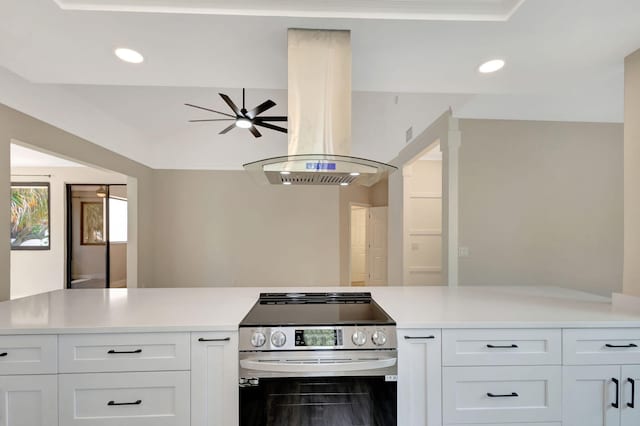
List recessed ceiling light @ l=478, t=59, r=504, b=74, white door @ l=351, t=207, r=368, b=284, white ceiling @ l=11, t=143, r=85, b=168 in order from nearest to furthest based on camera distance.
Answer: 1. recessed ceiling light @ l=478, t=59, r=504, b=74
2. white ceiling @ l=11, t=143, r=85, b=168
3. white door @ l=351, t=207, r=368, b=284

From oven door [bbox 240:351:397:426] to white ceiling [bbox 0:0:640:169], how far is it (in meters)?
1.66

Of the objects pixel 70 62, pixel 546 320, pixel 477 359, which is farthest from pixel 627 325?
pixel 70 62

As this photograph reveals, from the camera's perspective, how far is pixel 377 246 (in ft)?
23.2

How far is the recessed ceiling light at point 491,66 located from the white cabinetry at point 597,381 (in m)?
1.60

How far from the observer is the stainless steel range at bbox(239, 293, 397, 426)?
55.9 inches

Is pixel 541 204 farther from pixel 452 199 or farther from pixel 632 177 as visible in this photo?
pixel 632 177

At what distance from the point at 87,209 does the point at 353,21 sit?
5755mm

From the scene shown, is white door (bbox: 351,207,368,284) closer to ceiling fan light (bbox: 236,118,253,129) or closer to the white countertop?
ceiling fan light (bbox: 236,118,253,129)

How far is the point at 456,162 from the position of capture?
3.28 m

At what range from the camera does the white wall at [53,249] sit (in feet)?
16.8

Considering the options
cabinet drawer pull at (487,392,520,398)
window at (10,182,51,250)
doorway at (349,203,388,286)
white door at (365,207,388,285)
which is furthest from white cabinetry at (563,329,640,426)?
window at (10,182,51,250)

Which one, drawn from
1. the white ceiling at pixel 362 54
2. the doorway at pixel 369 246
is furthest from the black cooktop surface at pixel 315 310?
the doorway at pixel 369 246

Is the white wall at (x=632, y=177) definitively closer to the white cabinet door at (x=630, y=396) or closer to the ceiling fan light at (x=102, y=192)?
the white cabinet door at (x=630, y=396)

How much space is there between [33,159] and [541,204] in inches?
286
